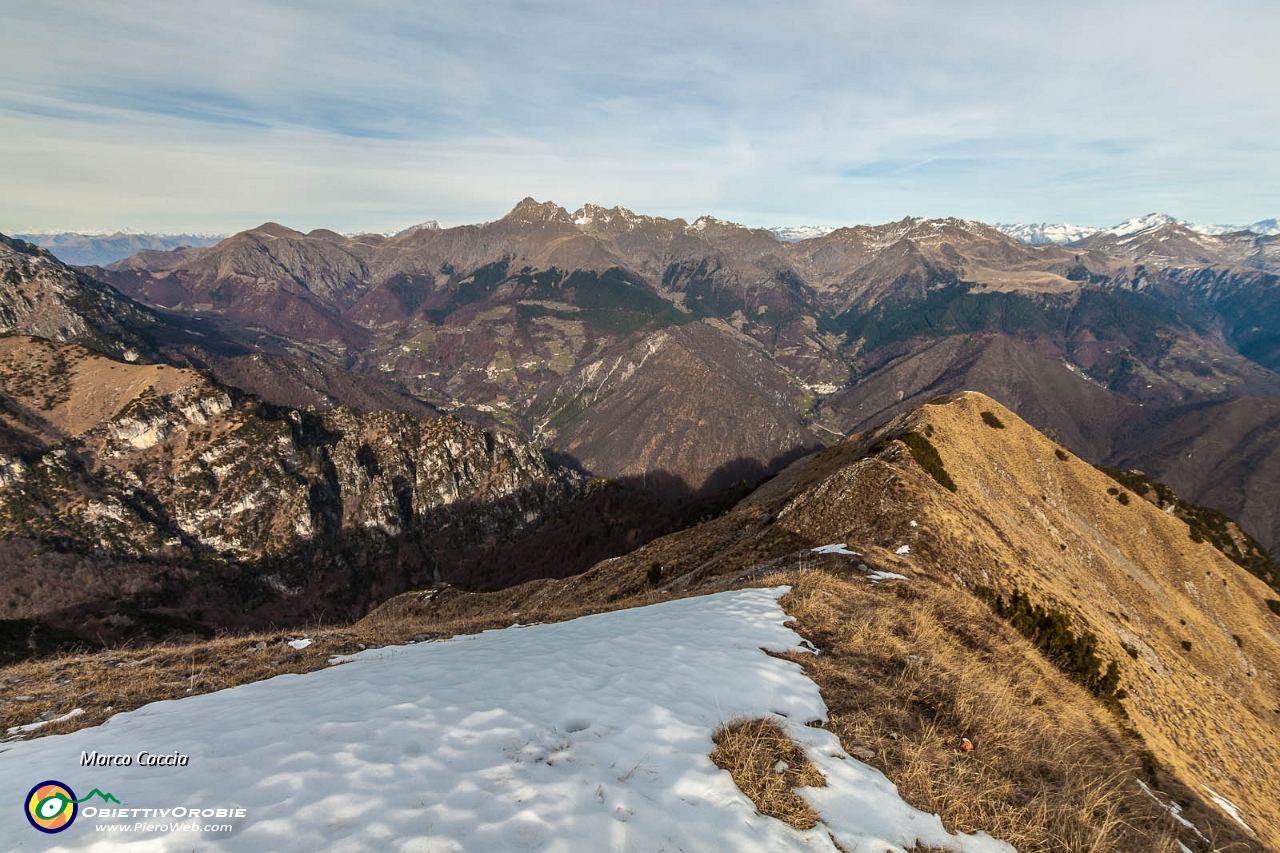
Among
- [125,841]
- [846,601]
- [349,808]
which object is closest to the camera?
[125,841]

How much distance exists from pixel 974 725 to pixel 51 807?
16.4m

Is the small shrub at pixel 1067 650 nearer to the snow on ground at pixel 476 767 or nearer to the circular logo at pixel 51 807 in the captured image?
the snow on ground at pixel 476 767

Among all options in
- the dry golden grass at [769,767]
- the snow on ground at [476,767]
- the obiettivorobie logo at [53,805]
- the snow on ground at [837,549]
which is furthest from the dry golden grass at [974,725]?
the obiettivorobie logo at [53,805]

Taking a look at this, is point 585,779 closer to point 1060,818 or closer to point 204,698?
point 1060,818

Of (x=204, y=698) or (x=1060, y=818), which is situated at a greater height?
(x=1060, y=818)

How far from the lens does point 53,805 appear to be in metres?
7.47

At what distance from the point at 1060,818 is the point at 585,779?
7.67m

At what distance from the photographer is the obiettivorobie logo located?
276 inches

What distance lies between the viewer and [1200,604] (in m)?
59.4

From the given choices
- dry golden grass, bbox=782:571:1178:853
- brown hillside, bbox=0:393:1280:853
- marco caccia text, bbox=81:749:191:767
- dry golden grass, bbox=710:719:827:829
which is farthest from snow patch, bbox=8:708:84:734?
dry golden grass, bbox=782:571:1178:853

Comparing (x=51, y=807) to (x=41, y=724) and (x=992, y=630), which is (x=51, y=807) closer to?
(x=41, y=724)

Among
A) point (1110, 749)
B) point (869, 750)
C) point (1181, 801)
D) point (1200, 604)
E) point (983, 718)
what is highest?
point (869, 750)

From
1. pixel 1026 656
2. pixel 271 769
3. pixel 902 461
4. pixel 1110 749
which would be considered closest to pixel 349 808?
pixel 271 769

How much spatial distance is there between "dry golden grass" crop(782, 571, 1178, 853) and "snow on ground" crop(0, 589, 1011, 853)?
2.26 feet
